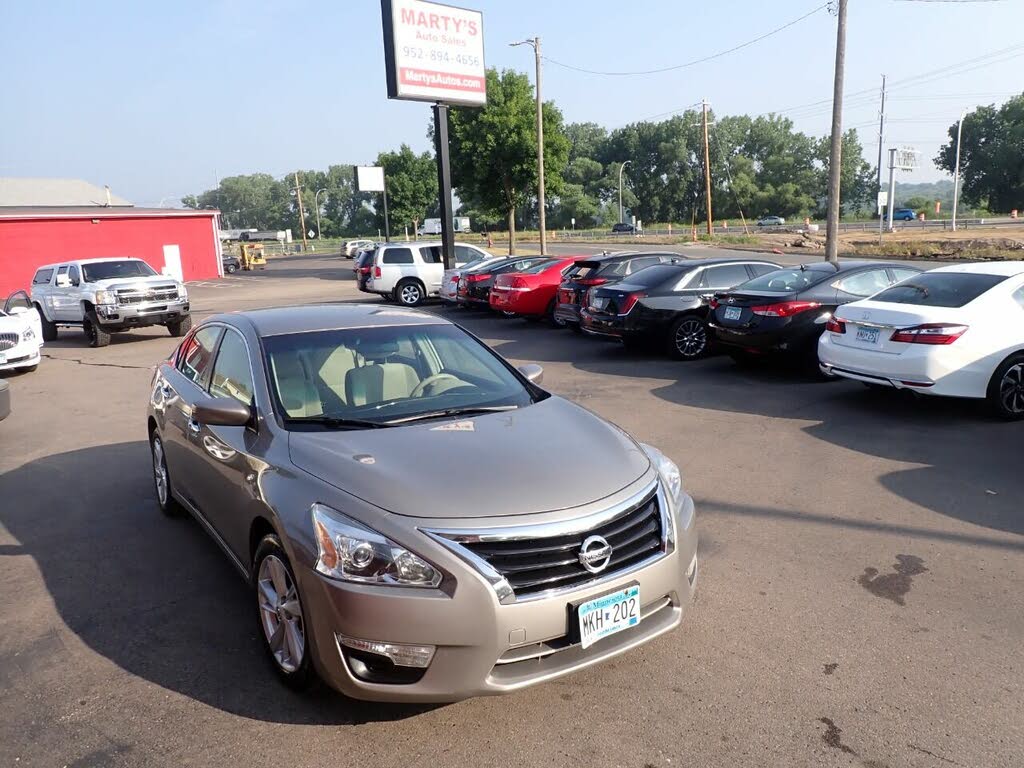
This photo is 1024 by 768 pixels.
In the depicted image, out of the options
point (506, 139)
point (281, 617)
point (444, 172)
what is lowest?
point (281, 617)

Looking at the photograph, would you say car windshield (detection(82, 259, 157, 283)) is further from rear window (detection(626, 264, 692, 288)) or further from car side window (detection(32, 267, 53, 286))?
rear window (detection(626, 264, 692, 288))

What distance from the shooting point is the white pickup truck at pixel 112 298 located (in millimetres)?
16891

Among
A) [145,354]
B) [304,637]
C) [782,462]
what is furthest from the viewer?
[145,354]

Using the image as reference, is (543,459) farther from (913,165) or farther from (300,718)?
(913,165)

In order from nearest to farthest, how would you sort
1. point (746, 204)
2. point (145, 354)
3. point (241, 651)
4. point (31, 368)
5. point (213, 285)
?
point (241, 651), point (31, 368), point (145, 354), point (213, 285), point (746, 204)

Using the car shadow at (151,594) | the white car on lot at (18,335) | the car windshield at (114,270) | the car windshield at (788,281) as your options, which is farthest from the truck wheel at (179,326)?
the car windshield at (788,281)

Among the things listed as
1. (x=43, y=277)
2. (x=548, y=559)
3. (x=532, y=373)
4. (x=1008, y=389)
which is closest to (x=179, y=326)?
(x=43, y=277)

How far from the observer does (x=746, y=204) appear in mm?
107062

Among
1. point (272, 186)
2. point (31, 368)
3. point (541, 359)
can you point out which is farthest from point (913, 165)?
point (272, 186)

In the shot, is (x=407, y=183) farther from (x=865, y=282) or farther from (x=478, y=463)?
(x=478, y=463)

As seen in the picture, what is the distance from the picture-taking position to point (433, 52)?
25.3 meters

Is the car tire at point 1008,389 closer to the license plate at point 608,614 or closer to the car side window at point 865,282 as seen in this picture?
the car side window at point 865,282

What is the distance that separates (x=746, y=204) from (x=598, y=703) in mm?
110849

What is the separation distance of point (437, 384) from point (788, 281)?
7466mm
